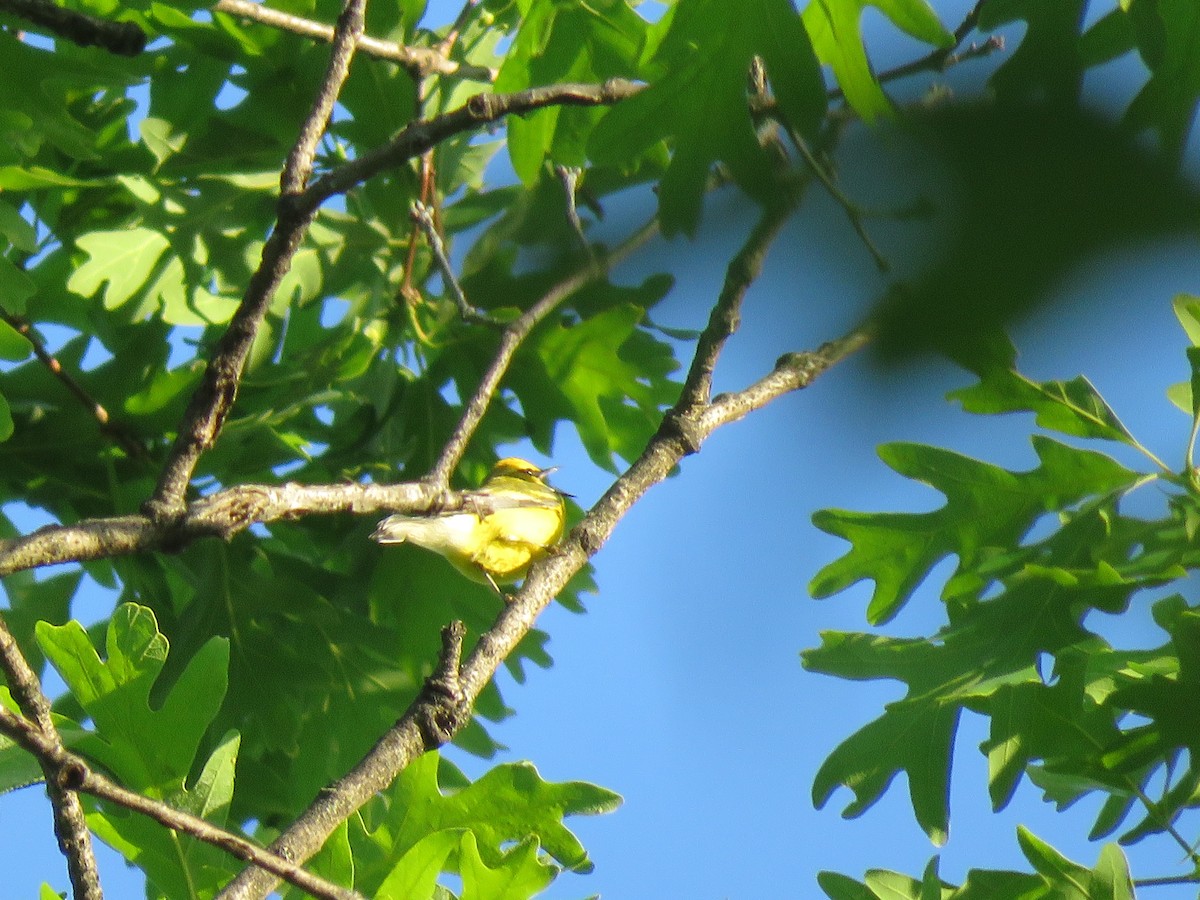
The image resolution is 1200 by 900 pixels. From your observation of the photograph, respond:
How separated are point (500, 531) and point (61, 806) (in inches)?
77.5

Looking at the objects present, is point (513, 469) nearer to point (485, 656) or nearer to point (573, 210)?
point (485, 656)

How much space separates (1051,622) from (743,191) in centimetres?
143

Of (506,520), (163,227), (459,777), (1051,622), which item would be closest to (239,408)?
(163,227)

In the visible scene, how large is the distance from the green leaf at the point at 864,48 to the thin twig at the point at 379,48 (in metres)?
1.68

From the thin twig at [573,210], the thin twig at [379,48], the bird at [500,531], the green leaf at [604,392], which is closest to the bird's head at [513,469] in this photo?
the bird at [500,531]

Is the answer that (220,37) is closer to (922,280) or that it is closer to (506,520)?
(506,520)

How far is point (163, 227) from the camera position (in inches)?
118

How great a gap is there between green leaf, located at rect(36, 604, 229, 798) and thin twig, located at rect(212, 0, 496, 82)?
40.5 inches

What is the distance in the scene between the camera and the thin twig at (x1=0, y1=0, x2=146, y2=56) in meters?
1.64

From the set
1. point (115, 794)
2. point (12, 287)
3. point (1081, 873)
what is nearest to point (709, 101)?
point (115, 794)

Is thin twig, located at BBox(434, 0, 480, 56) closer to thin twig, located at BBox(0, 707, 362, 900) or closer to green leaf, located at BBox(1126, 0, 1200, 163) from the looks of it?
thin twig, located at BBox(0, 707, 362, 900)

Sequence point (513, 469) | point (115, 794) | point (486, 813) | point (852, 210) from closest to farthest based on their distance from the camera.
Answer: point (852, 210)
point (115, 794)
point (486, 813)
point (513, 469)

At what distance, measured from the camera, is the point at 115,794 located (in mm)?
1395

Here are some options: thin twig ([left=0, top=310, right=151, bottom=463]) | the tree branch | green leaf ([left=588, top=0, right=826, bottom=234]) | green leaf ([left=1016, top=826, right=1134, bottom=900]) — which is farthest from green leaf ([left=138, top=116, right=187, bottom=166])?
green leaf ([left=1016, top=826, right=1134, bottom=900])
